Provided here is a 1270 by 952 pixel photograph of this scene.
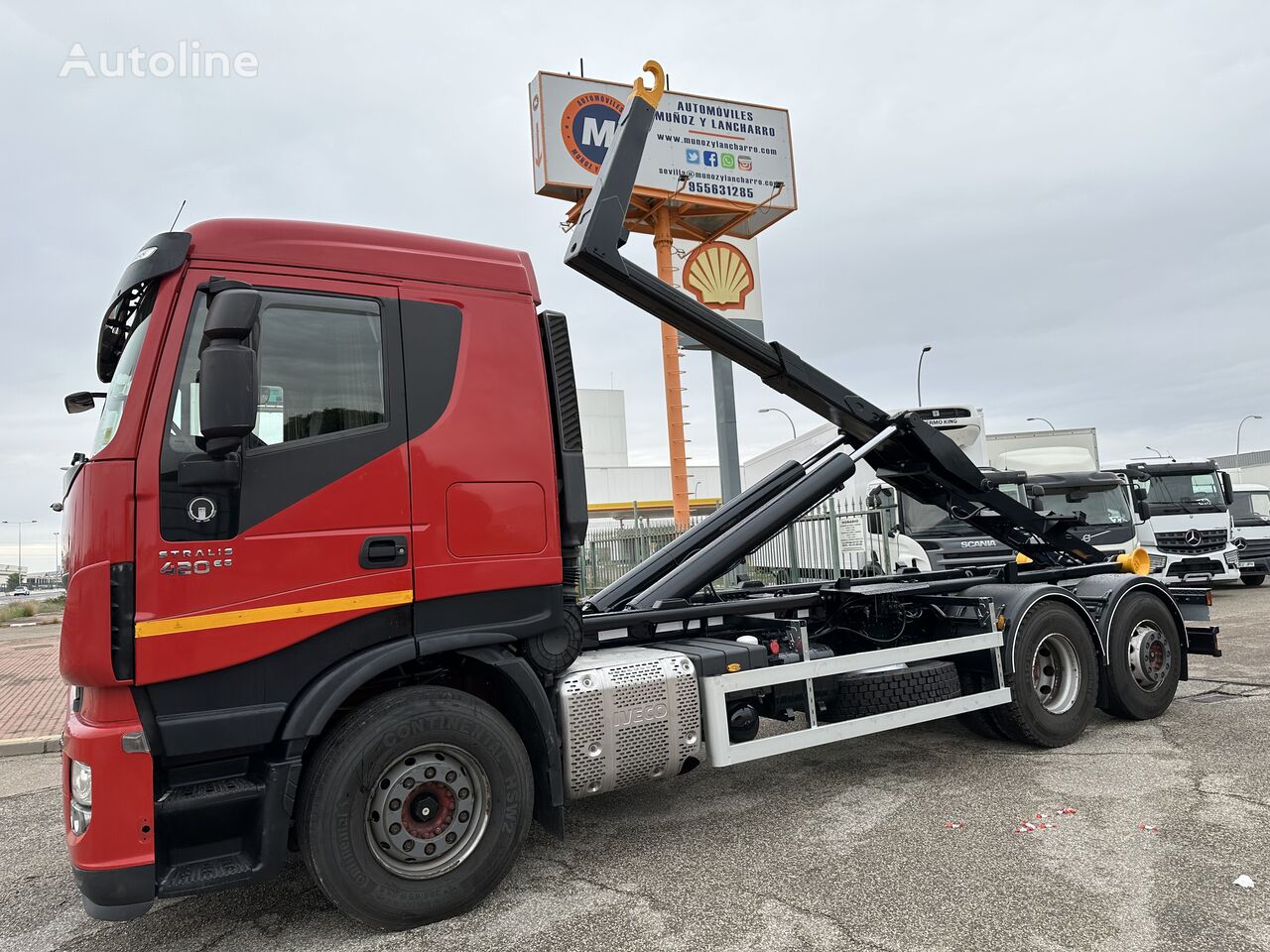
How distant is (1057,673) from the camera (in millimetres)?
6129

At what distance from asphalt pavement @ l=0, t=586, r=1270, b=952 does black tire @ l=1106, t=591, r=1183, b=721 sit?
58 centimetres

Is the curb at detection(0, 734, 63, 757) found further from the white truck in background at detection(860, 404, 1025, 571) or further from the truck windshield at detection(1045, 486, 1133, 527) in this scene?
the truck windshield at detection(1045, 486, 1133, 527)

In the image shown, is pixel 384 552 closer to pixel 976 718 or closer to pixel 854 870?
pixel 854 870

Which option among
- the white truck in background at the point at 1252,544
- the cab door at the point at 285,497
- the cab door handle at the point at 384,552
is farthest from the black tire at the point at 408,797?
the white truck in background at the point at 1252,544

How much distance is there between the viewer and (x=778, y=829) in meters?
4.59

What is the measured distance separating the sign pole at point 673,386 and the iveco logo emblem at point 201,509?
12724 millimetres

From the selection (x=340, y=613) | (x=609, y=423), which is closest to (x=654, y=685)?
(x=340, y=613)

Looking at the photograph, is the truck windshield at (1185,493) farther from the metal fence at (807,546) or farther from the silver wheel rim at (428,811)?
the silver wheel rim at (428,811)

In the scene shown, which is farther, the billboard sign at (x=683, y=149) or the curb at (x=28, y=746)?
the billboard sign at (x=683, y=149)

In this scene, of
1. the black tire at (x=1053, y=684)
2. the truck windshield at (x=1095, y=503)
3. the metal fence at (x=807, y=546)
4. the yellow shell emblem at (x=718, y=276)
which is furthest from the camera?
the yellow shell emblem at (x=718, y=276)

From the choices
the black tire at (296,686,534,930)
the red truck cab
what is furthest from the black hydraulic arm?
the black tire at (296,686,534,930)

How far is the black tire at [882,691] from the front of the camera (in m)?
5.31

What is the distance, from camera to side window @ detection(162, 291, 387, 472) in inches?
133

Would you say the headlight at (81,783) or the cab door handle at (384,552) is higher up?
the cab door handle at (384,552)
